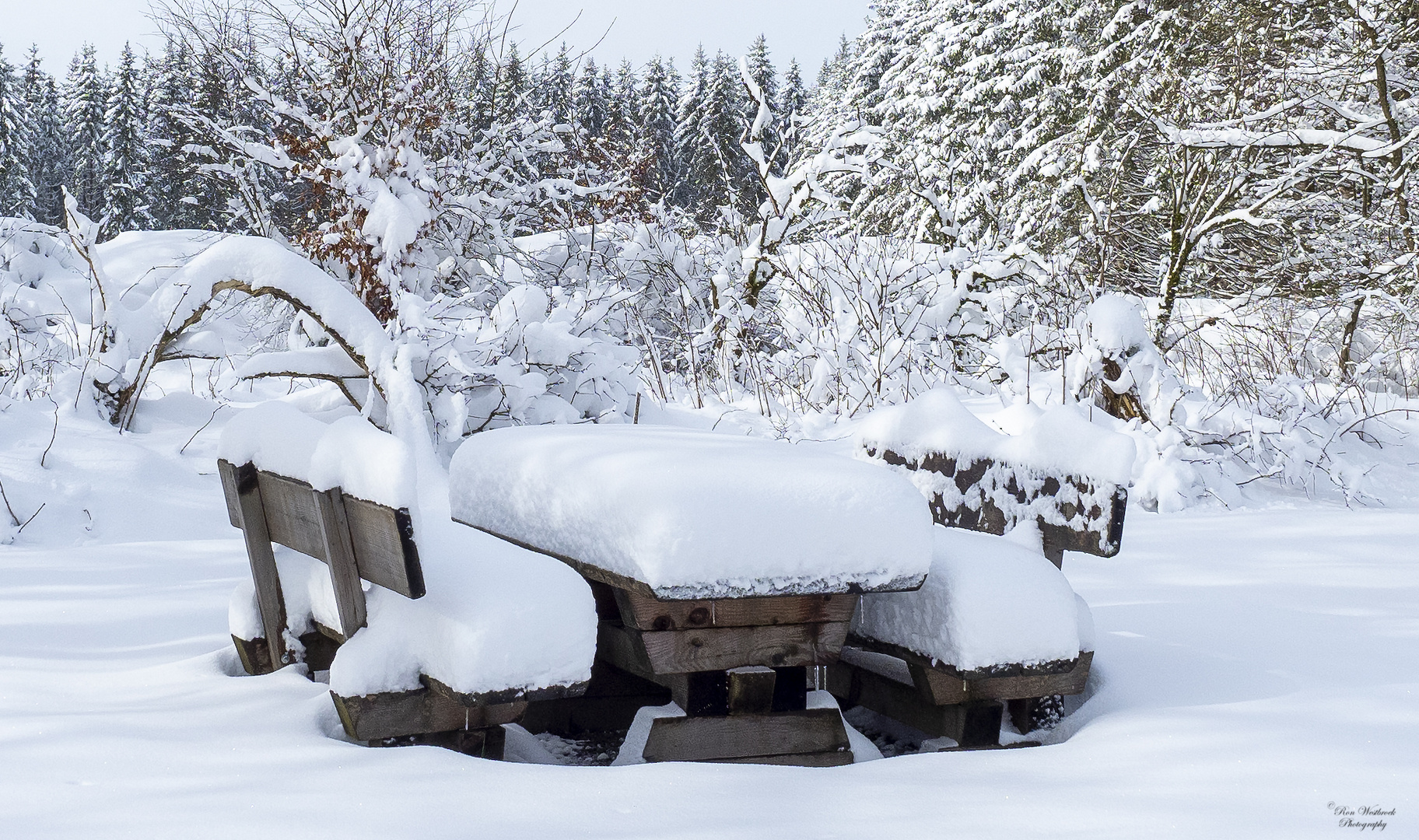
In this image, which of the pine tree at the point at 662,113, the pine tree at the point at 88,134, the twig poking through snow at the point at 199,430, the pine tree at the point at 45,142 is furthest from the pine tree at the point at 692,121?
the twig poking through snow at the point at 199,430

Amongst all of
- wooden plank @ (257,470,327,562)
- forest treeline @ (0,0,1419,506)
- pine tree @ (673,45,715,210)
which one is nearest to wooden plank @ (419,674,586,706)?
wooden plank @ (257,470,327,562)

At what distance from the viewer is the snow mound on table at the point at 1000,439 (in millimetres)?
2740

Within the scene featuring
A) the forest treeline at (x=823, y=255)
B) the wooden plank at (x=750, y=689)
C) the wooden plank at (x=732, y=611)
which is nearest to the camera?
the wooden plank at (x=732, y=611)

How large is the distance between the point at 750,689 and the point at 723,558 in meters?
0.45

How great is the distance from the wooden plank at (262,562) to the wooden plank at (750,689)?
4.04 feet

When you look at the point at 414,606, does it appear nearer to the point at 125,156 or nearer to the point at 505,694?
the point at 505,694

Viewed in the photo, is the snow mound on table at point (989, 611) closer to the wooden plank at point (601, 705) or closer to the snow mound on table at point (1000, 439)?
the snow mound on table at point (1000, 439)

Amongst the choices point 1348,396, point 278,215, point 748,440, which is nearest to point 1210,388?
point 1348,396

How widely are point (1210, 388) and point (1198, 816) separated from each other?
5957mm

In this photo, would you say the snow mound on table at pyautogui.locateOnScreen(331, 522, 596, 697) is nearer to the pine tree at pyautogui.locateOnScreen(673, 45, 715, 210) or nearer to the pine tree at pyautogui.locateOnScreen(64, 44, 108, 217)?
the pine tree at pyautogui.locateOnScreen(673, 45, 715, 210)

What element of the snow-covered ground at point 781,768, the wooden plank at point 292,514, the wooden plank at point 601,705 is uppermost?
the wooden plank at point 292,514

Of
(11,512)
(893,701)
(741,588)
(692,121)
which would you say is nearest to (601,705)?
(893,701)

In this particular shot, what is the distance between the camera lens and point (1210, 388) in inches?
279

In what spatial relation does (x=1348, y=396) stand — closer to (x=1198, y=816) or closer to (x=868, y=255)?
(x=868, y=255)
